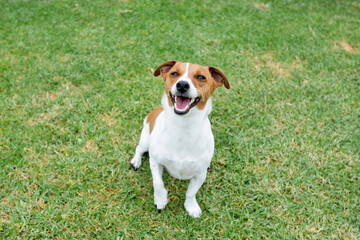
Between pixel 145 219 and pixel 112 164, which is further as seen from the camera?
pixel 112 164

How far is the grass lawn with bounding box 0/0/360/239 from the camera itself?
333 cm

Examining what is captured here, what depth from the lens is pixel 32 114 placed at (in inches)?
173

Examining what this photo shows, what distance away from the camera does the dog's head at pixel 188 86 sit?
2.50 metres

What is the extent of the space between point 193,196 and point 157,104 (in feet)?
6.27

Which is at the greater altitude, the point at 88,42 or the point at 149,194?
the point at 88,42

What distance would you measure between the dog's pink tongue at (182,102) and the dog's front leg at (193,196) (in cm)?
89

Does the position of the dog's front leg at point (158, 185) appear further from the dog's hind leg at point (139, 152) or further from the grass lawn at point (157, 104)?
the dog's hind leg at point (139, 152)

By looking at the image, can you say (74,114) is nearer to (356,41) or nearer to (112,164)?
(112,164)

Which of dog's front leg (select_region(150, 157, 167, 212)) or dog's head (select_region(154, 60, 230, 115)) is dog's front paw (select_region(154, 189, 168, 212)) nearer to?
dog's front leg (select_region(150, 157, 167, 212))

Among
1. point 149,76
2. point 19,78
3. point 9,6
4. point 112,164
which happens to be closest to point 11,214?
point 112,164

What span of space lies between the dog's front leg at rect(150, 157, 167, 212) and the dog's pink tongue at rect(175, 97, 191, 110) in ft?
2.62

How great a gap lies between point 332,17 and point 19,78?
731 cm

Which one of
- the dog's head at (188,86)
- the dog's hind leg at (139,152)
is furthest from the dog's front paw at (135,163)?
the dog's head at (188,86)

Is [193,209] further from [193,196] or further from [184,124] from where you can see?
[184,124]
